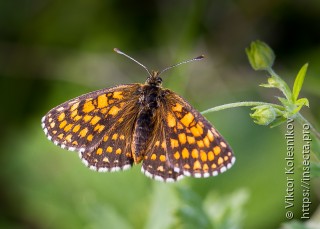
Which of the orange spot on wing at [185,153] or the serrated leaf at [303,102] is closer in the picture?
the serrated leaf at [303,102]

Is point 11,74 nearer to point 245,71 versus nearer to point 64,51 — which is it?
point 64,51

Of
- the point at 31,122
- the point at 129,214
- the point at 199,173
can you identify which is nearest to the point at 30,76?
→ the point at 31,122

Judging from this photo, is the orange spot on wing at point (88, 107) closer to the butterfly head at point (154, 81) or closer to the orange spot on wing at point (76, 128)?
the orange spot on wing at point (76, 128)

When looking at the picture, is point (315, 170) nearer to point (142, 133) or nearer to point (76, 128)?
point (142, 133)

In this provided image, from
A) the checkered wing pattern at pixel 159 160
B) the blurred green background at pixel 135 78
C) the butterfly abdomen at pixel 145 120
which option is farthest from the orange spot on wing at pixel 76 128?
the blurred green background at pixel 135 78


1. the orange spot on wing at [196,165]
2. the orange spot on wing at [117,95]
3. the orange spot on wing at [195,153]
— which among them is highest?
the orange spot on wing at [117,95]

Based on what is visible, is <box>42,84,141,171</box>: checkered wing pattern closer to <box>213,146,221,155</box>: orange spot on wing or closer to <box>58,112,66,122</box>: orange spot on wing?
<box>58,112,66,122</box>: orange spot on wing

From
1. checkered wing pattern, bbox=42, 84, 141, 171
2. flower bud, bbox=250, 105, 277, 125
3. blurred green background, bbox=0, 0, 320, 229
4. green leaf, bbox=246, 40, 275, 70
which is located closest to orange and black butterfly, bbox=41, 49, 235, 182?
checkered wing pattern, bbox=42, 84, 141, 171

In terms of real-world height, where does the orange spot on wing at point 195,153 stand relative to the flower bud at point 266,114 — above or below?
below
